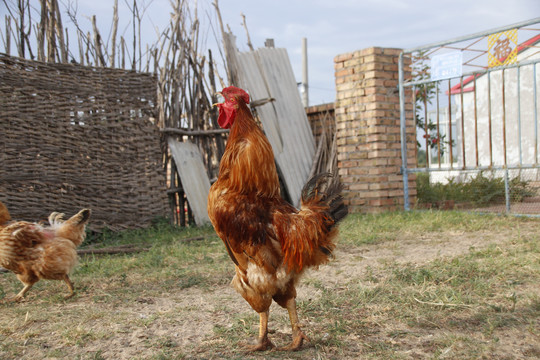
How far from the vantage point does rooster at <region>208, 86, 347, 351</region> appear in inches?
106

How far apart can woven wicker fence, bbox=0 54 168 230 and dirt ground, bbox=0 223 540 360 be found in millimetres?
2723

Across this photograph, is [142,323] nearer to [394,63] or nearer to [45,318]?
[45,318]

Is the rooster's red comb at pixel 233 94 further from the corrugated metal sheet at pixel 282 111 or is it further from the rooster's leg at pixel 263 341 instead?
the corrugated metal sheet at pixel 282 111

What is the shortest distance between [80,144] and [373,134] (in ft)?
15.5

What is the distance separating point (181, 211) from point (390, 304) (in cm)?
513

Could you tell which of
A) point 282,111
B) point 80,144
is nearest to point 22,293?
point 80,144

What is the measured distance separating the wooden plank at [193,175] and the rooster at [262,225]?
481 centimetres

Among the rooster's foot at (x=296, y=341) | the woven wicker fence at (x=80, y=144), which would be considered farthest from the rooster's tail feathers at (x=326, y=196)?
the woven wicker fence at (x=80, y=144)

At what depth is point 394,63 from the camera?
25.8 ft

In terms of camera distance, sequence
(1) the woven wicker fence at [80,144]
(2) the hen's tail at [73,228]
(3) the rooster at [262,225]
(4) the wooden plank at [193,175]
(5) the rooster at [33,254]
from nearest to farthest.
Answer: (3) the rooster at [262,225], (5) the rooster at [33,254], (2) the hen's tail at [73,228], (1) the woven wicker fence at [80,144], (4) the wooden plank at [193,175]

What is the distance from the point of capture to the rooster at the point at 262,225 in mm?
2695

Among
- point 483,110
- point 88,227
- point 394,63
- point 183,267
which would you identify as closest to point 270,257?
point 183,267

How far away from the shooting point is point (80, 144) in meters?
6.63

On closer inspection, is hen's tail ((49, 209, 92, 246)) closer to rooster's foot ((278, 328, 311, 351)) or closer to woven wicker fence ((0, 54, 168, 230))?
woven wicker fence ((0, 54, 168, 230))
